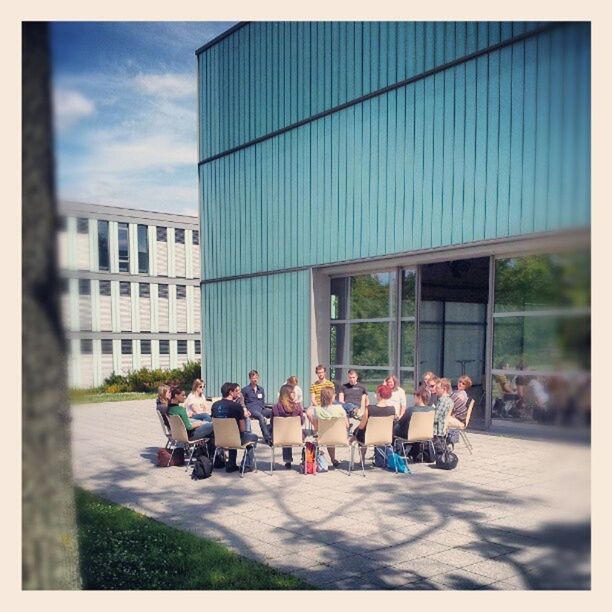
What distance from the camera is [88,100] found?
10.9 feet

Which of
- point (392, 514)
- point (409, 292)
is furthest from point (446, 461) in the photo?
point (409, 292)

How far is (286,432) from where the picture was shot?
841 centimetres

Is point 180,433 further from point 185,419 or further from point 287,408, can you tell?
point 287,408

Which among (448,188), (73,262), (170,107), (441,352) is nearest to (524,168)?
(448,188)

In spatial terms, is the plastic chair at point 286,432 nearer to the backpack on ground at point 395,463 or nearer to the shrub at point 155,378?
the backpack on ground at point 395,463

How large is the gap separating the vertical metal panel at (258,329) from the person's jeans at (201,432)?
6390 mm

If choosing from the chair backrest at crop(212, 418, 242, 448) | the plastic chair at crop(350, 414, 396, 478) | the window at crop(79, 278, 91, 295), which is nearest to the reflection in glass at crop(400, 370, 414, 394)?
the plastic chair at crop(350, 414, 396, 478)

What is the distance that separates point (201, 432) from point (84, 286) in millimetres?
6375

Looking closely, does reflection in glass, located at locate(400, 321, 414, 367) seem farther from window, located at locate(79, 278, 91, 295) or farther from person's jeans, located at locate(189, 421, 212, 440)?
window, located at locate(79, 278, 91, 295)

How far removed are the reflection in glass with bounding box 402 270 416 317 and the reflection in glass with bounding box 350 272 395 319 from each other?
0.37 metres

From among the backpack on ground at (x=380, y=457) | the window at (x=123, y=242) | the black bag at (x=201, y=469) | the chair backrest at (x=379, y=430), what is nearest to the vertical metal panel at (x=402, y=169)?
the window at (x=123, y=242)

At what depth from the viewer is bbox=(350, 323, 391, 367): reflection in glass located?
14.2 metres

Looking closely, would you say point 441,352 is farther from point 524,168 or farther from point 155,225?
point 155,225

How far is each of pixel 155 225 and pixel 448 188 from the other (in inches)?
1136
